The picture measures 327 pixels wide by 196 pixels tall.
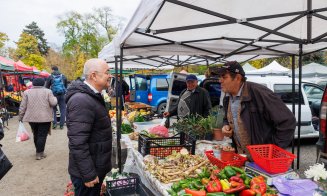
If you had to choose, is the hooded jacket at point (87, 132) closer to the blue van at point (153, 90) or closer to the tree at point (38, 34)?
the blue van at point (153, 90)

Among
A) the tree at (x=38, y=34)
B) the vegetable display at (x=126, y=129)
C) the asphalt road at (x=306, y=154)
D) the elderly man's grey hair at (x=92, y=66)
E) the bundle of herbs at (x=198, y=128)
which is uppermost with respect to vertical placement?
the tree at (x=38, y=34)

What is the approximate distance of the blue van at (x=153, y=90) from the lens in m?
13.4

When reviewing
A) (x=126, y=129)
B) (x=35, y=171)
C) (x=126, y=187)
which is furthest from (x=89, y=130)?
(x=35, y=171)

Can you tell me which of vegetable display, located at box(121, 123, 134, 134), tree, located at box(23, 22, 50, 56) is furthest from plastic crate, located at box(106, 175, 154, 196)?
tree, located at box(23, 22, 50, 56)

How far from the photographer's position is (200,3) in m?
2.79

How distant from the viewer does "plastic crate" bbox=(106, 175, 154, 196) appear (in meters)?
3.01

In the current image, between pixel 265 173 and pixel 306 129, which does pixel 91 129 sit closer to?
pixel 265 173

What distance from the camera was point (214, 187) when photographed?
2029 mm

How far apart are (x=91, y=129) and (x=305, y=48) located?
11.9ft

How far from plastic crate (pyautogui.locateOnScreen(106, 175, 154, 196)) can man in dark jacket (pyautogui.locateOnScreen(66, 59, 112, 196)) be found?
0.15 meters

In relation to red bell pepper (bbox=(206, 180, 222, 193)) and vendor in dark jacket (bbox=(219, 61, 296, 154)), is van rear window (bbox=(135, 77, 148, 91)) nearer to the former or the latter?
vendor in dark jacket (bbox=(219, 61, 296, 154))

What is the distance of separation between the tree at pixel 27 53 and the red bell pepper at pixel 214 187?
4061 cm

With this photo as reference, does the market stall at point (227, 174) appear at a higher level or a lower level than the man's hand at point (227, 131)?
lower

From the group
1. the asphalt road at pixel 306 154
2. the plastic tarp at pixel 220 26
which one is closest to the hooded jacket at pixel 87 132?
the plastic tarp at pixel 220 26
